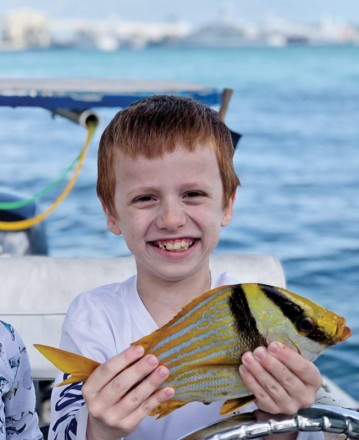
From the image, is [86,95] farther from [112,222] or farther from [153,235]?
[153,235]

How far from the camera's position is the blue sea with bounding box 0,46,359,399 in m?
8.05

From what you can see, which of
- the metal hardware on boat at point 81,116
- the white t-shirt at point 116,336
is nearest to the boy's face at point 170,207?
the white t-shirt at point 116,336

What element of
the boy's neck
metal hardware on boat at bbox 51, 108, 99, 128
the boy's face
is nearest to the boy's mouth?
the boy's face

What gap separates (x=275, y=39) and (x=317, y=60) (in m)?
17.8

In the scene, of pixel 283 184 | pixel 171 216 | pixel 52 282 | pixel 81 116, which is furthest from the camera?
pixel 283 184

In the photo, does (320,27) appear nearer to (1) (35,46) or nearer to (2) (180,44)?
(2) (180,44)

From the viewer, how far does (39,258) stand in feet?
8.17

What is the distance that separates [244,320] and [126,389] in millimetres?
171

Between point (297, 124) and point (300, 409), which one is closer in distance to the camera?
point (300, 409)

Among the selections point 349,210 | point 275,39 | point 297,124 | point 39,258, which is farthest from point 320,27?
point 39,258

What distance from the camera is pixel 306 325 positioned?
1.14 meters

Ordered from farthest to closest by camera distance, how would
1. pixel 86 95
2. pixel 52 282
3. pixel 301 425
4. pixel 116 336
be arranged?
pixel 86 95
pixel 52 282
pixel 116 336
pixel 301 425

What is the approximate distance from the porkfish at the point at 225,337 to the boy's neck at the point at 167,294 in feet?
1.06

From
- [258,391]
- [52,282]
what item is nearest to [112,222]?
[258,391]
